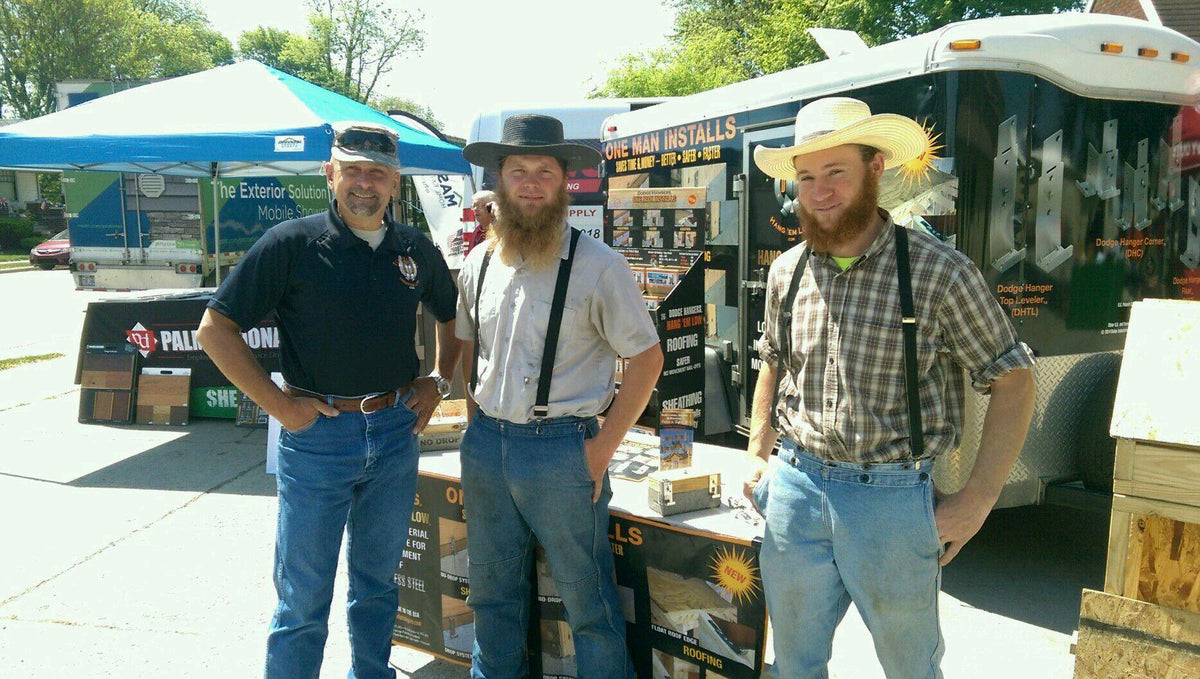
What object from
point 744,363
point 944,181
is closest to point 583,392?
point 944,181

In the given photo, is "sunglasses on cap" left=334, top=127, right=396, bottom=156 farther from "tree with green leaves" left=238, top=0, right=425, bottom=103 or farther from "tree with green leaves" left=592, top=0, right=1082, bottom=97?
"tree with green leaves" left=238, top=0, right=425, bottom=103

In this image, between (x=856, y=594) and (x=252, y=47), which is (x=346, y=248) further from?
(x=252, y=47)

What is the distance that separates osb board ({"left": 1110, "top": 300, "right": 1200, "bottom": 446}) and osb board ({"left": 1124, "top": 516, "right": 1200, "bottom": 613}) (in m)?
0.25

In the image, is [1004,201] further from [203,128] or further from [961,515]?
[203,128]

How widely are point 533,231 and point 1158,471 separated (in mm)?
1859

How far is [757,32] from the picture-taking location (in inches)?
1115

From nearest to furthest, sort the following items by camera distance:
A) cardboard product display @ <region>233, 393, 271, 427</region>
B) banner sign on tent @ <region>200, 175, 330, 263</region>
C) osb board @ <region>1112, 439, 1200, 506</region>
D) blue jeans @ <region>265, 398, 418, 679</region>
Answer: osb board @ <region>1112, 439, 1200, 506</region>, blue jeans @ <region>265, 398, 418, 679</region>, cardboard product display @ <region>233, 393, 271, 427</region>, banner sign on tent @ <region>200, 175, 330, 263</region>

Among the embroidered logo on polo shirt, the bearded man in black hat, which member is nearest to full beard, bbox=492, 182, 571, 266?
the bearded man in black hat

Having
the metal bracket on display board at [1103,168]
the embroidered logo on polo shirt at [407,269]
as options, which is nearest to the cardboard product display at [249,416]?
the embroidered logo on polo shirt at [407,269]

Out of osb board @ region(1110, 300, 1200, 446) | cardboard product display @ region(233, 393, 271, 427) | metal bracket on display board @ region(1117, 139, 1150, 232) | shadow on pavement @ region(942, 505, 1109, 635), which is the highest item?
metal bracket on display board @ region(1117, 139, 1150, 232)

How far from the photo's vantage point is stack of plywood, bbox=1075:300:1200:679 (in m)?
2.05

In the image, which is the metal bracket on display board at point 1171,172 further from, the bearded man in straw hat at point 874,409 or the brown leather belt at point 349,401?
the brown leather belt at point 349,401

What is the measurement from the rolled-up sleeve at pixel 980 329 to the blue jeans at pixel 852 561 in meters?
0.31

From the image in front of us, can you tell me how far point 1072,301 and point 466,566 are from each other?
334 cm
